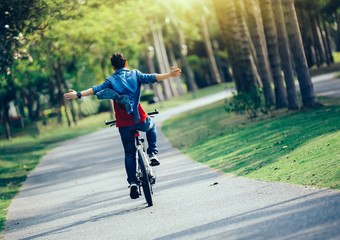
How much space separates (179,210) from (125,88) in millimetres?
1994

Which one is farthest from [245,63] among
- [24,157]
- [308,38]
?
[308,38]

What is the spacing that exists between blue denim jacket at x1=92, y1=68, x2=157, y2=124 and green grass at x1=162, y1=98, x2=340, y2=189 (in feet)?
7.71

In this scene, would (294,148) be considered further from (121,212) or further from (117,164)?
(117,164)

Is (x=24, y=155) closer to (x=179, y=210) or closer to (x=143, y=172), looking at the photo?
(x=143, y=172)

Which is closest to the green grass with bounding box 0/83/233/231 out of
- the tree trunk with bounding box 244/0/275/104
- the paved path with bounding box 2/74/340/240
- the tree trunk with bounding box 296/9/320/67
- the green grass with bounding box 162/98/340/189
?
the paved path with bounding box 2/74/340/240

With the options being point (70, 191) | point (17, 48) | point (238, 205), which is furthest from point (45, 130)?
point (238, 205)

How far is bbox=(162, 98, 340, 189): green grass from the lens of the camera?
357 inches

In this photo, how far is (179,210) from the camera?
8.22m

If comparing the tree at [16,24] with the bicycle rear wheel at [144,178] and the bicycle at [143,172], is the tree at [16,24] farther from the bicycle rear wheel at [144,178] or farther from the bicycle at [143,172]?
the bicycle rear wheel at [144,178]

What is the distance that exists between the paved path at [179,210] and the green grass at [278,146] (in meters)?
0.41

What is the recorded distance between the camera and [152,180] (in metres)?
9.27

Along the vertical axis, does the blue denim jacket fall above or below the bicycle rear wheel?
above

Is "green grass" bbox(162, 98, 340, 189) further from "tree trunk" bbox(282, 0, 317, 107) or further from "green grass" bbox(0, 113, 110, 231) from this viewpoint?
"green grass" bbox(0, 113, 110, 231)

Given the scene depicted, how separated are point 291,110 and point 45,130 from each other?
2824cm
